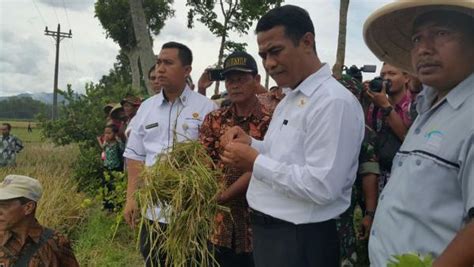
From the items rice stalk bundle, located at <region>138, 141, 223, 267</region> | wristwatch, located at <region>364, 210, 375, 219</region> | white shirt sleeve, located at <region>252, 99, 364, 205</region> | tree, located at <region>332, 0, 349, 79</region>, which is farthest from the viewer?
tree, located at <region>332, 0, 349, 79</region>

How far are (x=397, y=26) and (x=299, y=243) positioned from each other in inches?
36.8

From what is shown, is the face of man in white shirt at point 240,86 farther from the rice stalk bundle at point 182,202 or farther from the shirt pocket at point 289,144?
the shirt pocket at point 289,144

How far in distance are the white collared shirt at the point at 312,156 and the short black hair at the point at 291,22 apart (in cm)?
18

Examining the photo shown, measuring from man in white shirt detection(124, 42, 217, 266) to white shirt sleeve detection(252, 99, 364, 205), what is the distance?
1.25 metres

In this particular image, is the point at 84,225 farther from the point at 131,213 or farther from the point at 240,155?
the point at 240,155

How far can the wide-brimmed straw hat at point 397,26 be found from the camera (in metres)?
1.45

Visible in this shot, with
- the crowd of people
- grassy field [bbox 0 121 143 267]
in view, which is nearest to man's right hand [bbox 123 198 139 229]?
the crowd of people

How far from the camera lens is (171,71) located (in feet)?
10.6

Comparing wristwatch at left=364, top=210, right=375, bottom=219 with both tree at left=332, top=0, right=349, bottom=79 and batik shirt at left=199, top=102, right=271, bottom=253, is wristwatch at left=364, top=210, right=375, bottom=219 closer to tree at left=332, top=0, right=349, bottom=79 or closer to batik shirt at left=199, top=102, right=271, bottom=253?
batik shirt at left=199, top=102, right=271, bottom=253

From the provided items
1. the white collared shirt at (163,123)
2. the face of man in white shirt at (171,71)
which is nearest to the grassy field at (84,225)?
the white collared shirt at (163,123)

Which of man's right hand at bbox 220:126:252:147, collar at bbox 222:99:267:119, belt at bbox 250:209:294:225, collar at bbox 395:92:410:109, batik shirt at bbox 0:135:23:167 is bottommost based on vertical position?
batik shirt at bbox 0:135:23:167

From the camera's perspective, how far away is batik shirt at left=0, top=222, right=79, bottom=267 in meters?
3.08

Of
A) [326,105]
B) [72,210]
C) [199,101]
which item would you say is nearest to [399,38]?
[326,105]

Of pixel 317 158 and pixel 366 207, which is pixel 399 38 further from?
pixel 366 207
